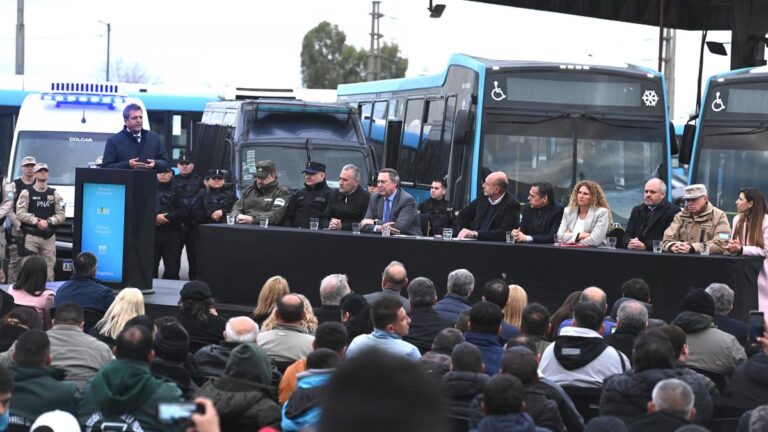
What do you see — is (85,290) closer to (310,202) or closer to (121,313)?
(121,313)

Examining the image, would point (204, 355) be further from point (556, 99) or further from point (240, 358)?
point (556, 99)

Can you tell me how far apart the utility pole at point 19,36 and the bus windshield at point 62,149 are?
2252 centimetres

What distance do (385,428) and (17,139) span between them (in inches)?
713

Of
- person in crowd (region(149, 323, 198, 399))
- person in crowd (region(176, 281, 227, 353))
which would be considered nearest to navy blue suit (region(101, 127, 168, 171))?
person in crowd (region(176, 281, 227, 353))

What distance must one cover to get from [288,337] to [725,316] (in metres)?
3.23

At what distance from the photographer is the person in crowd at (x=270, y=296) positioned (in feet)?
29.6

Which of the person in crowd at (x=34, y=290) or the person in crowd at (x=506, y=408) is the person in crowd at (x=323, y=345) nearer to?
the person in crowd at (x=506, y=408)

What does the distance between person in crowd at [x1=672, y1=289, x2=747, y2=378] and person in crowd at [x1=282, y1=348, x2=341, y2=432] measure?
2762mm

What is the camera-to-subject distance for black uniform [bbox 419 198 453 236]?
15.6 metres

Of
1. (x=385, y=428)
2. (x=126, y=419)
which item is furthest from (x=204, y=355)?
(x=385, y=428)

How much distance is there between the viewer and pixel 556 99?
17141 mm

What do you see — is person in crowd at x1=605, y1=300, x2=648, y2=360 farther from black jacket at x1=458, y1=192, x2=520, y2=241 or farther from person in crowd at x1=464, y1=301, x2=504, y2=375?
black jacket at x1=458, y1=192, x2=520, y2=241

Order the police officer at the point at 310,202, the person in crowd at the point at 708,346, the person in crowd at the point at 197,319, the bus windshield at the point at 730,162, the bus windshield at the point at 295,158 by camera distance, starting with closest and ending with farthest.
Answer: the person in crowd at the point at 708,346, the person in crowd at the point at 197,319, the police officer at the point at 310,202, the bus windshield at the point at 730,162, the bus windshield at the point at 295,158

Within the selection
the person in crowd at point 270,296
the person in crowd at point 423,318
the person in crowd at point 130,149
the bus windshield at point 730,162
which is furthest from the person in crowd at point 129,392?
the bus windshield at point 730,162
